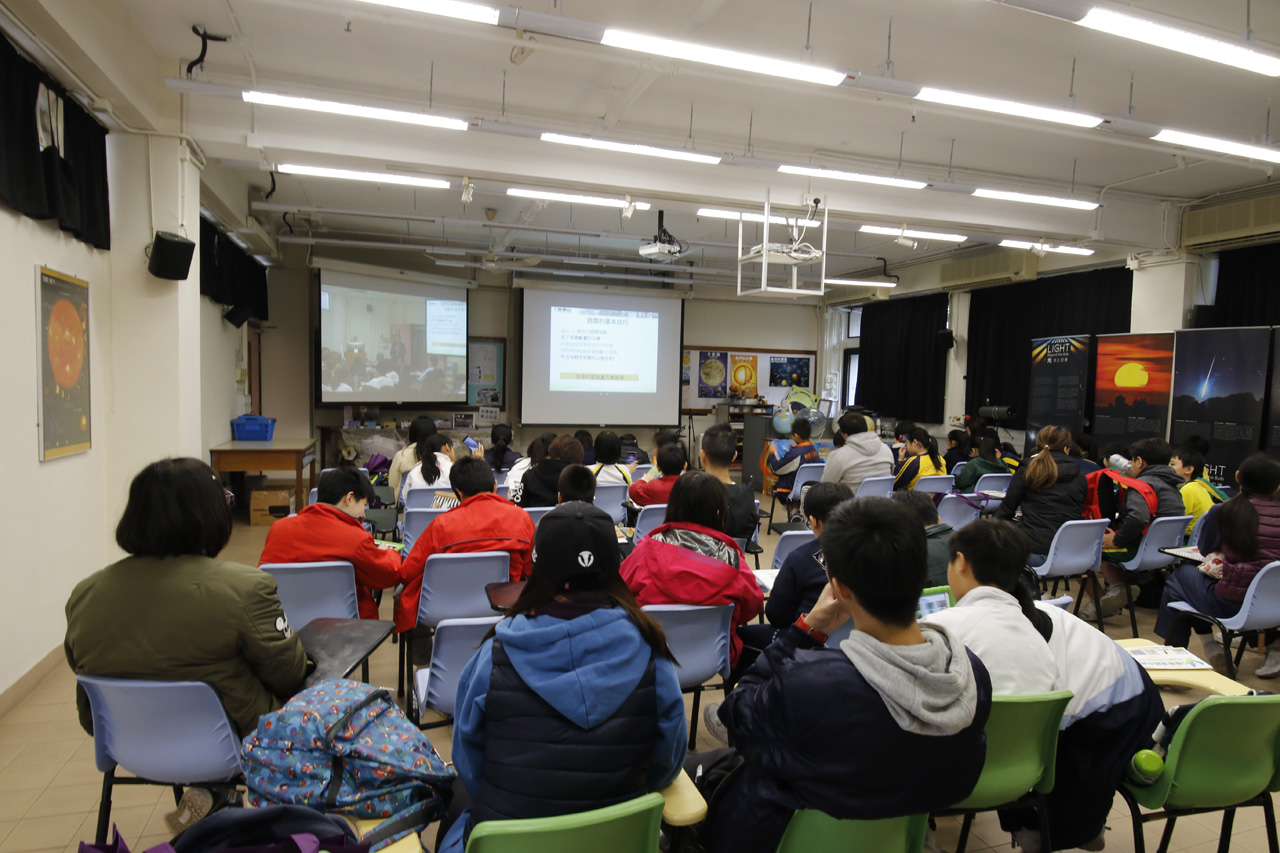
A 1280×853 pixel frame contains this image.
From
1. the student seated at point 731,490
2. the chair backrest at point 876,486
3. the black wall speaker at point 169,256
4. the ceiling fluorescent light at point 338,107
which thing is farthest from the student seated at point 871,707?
the black wall speaker at point 169,256

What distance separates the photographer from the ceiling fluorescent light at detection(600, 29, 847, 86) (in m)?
3.18

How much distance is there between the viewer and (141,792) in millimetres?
2418

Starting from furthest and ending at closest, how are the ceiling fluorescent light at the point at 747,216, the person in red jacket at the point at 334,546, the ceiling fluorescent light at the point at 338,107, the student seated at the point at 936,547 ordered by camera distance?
the ceiling fluorescent light at the point at 747,216 → the ceiling fluorescent light at the point at 338,107 → the person in red jacket at the point at 334,546 → the student seated at the point at 936,547

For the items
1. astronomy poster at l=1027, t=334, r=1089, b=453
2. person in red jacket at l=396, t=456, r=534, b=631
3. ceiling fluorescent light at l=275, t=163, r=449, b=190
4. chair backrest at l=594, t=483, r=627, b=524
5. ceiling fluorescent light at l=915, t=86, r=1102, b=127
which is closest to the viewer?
person in red jacket at l=396, t=456, r=534, b=631

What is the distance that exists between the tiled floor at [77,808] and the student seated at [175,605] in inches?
37.0

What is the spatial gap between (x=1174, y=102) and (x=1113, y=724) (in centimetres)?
501

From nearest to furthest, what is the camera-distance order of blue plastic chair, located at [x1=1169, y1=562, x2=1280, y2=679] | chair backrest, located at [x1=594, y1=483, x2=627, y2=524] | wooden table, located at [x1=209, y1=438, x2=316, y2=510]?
blue plastic chair, located at [x1=1169, y1=562, x2=1280, y2=679] → chair backrest, located at [x1=594, y1=483, x2=627, y2=524] → wooden table, located at [x1=209, y1=438, x2=316, y2=510]

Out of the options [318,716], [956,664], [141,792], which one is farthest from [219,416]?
[956,664]

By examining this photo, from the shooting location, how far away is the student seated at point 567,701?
4.10 ft

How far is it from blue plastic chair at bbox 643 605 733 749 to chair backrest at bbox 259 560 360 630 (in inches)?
48.7

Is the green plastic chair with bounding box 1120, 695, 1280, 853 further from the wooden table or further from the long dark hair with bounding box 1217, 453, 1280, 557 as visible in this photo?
the wooden table

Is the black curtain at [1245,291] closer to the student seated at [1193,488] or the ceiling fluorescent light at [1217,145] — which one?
the ceiling fluorescent light at [1217,145]

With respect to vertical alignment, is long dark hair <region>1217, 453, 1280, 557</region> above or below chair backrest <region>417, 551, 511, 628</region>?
above

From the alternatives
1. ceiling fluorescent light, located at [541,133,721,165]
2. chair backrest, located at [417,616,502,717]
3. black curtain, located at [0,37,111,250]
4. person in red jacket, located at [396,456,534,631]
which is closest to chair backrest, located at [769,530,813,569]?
person in red jacket, located at [396,456,534,631]
